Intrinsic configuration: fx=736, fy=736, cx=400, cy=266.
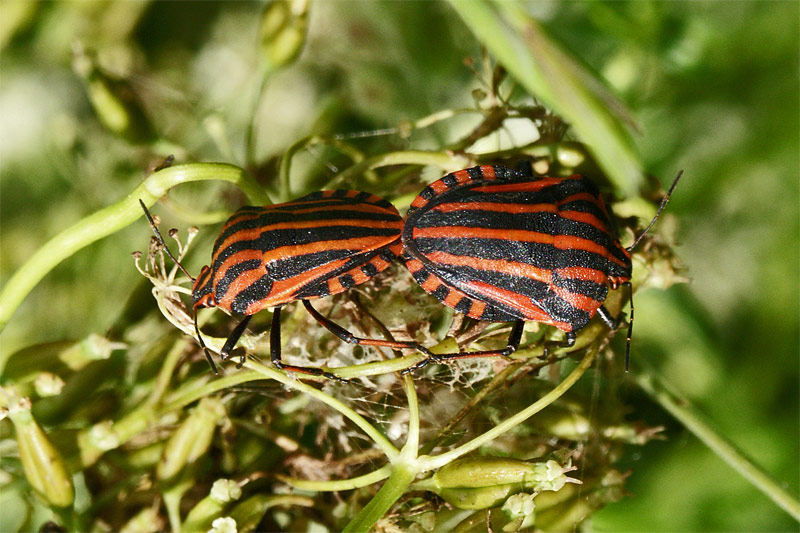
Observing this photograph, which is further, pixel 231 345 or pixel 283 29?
pixel 283 29

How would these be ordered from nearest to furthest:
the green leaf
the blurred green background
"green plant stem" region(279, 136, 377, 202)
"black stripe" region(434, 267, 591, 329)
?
the green leaf
"black stripe" region(434, 267, 591, 329)
"green plant stem" region(279, 136, 377, 202)
the blurred green background

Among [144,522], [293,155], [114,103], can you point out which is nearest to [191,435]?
[144,522]

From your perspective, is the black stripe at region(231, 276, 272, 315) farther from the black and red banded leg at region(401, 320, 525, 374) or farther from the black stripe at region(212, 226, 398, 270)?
the black and red banded leg at region(401, 320, 525, 374)

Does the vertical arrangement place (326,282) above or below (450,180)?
below

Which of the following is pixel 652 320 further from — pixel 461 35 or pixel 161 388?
pixel 161 388

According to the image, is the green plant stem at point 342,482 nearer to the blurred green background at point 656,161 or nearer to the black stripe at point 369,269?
the black stripe at point 369,269

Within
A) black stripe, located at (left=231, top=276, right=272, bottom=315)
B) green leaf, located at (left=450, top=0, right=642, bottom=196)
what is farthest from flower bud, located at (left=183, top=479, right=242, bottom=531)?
green leaf, located at (left=450, top=0, right=642, bottom=196)

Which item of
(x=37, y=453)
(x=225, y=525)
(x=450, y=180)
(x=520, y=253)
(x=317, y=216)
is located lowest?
(x=225, y=525)

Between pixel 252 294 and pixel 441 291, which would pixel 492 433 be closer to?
pixel 441 291

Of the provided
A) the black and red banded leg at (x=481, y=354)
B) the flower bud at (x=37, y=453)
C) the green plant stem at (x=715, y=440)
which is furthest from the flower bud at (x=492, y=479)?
the flower bud at (x=37, y=453)
